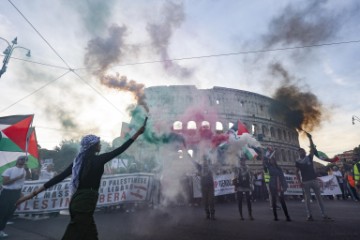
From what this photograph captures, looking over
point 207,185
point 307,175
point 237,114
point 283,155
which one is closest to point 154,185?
point 207,185

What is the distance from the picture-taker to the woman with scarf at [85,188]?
2189mm

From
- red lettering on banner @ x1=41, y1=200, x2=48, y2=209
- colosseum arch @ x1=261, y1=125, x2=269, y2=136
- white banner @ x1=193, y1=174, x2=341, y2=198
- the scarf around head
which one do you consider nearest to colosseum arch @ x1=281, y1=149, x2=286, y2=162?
colosseum arch @ x1=261, y1=125, x2=269, y2=136

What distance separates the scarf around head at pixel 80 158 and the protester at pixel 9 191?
4144 mm

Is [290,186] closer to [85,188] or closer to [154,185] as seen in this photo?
[154,185]

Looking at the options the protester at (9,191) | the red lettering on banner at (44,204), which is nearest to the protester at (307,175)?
the protester at (9,191)

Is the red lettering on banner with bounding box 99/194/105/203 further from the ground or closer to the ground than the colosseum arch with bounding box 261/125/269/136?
closer to the ground

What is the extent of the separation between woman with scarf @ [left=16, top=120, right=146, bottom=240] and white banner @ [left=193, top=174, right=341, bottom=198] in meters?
10.4

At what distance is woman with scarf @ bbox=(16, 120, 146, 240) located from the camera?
219 centimetres

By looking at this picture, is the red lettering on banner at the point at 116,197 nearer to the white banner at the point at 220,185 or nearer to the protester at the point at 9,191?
the white banner at the point at 220,185

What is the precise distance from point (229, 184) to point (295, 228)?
8.52 m

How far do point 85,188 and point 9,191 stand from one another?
4.73 metres

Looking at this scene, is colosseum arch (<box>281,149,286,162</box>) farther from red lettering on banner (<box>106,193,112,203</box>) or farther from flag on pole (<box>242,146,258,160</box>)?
red lettering on banner (<box>106,193,112,203</box>)

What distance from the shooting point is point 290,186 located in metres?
15.2

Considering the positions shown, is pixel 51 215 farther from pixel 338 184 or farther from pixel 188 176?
pixel 338 184
